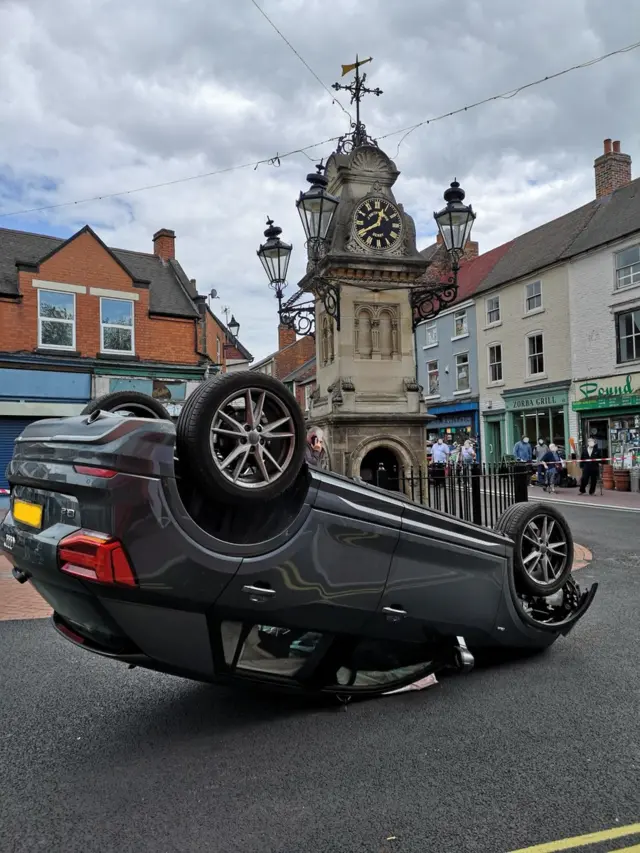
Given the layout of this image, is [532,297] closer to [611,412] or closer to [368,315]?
[611,412]

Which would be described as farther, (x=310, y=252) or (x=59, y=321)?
(x=59, y=321)

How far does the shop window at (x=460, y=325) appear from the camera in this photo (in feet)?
106

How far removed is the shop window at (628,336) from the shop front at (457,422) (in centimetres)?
900

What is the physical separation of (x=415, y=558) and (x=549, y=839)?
4.66 feet

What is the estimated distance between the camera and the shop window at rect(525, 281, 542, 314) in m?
27.2

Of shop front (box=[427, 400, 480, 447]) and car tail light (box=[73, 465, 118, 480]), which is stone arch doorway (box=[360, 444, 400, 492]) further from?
shop front (box=[427, 400, 480, 447])

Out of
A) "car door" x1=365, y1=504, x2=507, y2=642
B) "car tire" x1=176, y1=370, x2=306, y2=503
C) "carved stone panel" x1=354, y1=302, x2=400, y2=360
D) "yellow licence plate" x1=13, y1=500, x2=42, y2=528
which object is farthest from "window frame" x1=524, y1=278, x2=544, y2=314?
"yellow licence plate" x1=13, y1=500, x2=42, y2=528

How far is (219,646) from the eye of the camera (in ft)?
9.83

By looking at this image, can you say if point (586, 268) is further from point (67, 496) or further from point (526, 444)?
point (67, 496)

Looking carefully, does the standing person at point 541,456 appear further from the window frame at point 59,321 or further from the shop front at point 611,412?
the window frame at point 59,321

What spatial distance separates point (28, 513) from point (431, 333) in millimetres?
33513

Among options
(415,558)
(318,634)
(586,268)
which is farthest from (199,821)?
(586,268)

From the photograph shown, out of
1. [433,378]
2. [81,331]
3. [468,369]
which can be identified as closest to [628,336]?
[468,369]

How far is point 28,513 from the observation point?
3.05 meters
